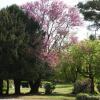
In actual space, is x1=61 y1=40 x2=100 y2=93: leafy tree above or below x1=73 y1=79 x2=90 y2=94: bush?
above

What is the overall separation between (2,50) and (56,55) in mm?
7650

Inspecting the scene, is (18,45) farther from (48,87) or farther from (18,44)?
(48,87)

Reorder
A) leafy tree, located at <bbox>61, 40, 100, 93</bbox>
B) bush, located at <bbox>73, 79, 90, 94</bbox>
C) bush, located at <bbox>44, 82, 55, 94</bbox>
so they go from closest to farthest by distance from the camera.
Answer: leafy tree, located at <bbox>61, 40, 100, 93</bbox> → bush, located at <bbox>73, 79, 90, 94</bbox> → bush, located at <bbox>44, 82, 55, 94</bbox>

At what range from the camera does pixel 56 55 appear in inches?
1742

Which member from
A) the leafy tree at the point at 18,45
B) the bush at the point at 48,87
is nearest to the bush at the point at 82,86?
the bush at the point at 48,87

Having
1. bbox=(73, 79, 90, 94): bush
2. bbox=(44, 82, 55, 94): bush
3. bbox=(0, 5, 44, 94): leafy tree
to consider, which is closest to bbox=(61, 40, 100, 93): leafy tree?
Answer: bbox=(73, 79, 90, 94): bush

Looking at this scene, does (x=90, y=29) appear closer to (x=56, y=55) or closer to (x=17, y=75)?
(x=56, y=55)


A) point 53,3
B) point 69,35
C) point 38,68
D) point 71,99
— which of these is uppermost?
point 53,3

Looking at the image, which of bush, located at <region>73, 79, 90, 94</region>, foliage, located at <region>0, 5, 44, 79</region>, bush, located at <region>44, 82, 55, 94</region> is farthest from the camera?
bush, located at <region>44, 82, 55, 94</region>

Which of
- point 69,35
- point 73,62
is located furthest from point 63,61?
point 69,35

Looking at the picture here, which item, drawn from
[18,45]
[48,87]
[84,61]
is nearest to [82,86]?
[84,61]

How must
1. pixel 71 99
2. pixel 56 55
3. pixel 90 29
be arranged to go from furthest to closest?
1. pixel 90 29
2. pixel 56 55
3. pixel 71 99

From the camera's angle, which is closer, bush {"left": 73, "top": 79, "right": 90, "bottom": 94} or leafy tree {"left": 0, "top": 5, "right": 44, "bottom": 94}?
leafy tree {"left": 0, "top": 5, "right": 44, "bottom": 94}

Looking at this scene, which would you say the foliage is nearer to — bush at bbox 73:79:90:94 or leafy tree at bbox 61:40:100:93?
leafy tree at bbox 61:40:100:93
